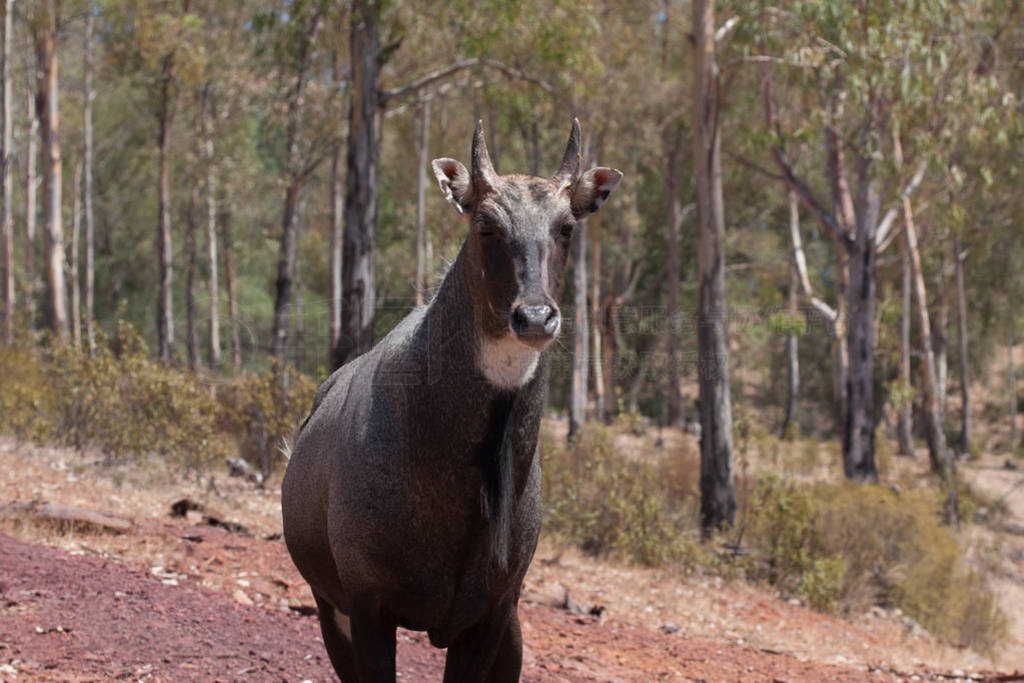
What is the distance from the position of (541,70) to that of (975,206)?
1387 cm

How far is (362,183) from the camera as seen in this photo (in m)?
13.0

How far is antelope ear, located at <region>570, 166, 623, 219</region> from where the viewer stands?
3.81 metres

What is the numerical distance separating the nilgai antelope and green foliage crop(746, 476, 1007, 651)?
8606 mm

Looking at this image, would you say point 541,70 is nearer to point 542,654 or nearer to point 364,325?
point 364,325

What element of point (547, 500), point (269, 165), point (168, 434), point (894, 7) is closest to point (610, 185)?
point (547, 500)

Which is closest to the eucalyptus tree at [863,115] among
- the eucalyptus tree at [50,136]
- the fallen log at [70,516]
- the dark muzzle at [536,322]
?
the fallen log at [70,516]

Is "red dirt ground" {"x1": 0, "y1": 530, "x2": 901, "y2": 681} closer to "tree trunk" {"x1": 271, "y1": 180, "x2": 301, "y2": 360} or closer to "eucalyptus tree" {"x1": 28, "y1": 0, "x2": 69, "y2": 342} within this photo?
"eucalyptus tree" {"x1": 28, "y1": 0, "x2": 69, "y2": 342}

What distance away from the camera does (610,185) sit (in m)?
3.93

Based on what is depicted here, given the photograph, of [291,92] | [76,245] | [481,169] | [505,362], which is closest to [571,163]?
[481,169]

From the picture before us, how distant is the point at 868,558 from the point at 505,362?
35.4 ft

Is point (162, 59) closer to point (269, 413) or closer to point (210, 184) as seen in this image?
point (210, 184)

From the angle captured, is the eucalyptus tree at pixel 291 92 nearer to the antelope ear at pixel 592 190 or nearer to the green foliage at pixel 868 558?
the green foliage at pixel 868 558

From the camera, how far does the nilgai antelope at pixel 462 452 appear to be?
3.64 m

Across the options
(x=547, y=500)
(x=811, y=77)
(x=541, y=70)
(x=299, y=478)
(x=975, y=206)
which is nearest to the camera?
(x=299, y=478)
